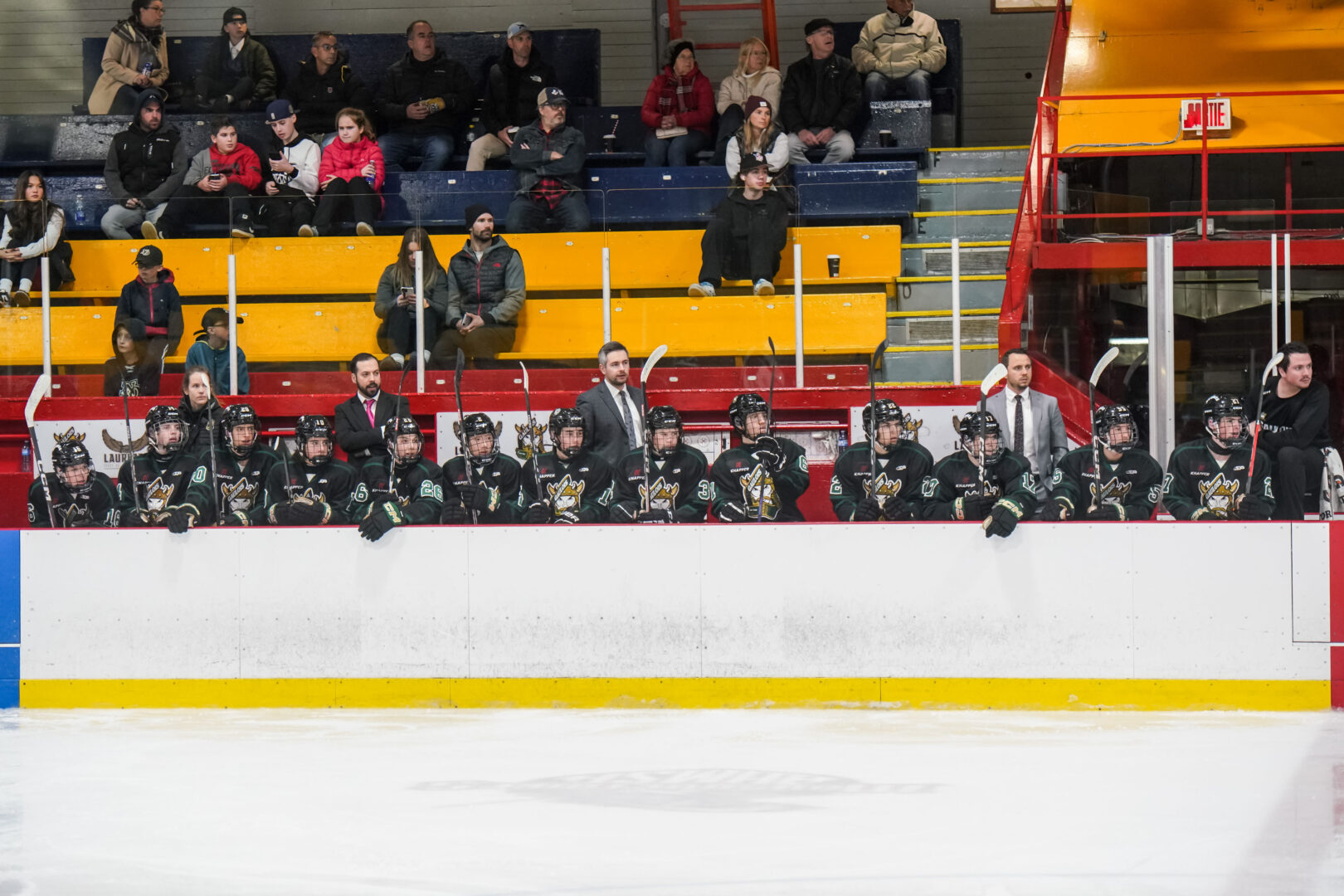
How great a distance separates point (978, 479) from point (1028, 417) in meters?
0.48

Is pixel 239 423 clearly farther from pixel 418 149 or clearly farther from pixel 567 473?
pixel 418 149

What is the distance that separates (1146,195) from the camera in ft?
34.1

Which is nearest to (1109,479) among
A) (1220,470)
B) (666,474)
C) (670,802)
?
(1220,470)

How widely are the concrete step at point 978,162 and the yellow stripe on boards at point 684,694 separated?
5048 millimetres

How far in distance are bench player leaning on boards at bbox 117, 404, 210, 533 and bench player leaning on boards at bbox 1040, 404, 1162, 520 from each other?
364cm

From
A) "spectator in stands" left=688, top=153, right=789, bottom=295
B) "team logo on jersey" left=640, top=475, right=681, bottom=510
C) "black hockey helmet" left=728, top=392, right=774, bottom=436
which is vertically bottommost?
"team logo on jersey" left=640, top=475, right=681, bottom=510

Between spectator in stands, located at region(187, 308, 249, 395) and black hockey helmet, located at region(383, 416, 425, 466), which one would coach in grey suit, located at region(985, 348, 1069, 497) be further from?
spectator in stands, located at region(187, 308, 249, 395)

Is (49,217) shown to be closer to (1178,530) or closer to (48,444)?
(48,444)

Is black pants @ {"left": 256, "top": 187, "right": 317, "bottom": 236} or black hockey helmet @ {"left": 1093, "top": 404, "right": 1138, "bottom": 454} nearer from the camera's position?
black hockey helmet @ {"left": 1093, "top": 404, "right": 1138, "bottom": 454}

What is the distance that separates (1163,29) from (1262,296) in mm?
1797

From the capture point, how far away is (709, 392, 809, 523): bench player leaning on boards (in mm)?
6844

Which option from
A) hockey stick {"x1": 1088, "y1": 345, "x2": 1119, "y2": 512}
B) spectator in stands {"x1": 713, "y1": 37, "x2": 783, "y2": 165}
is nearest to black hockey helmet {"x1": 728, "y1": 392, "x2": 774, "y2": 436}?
hockey stick {"x1": 1088, "y1": 345, "x2": 1119, "y2": 512}

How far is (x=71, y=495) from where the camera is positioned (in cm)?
704

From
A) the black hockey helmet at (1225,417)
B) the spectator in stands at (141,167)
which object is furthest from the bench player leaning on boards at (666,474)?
the spectator in stands at (141,167)
